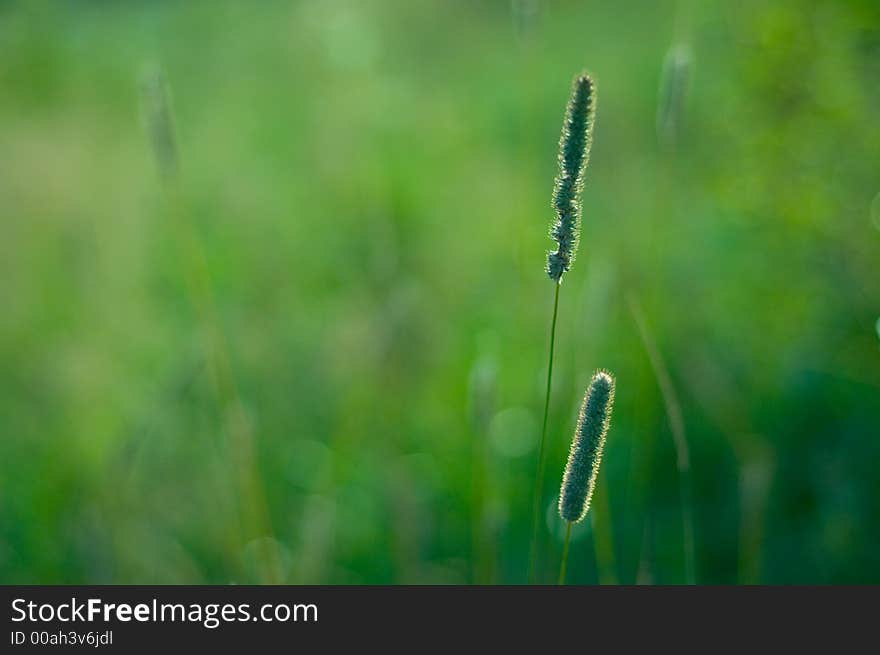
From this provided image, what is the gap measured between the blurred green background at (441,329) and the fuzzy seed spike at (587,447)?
0.89 ft

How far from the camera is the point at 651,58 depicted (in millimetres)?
3594

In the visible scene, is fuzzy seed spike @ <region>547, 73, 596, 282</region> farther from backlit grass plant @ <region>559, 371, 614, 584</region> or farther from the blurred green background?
the blurred green background

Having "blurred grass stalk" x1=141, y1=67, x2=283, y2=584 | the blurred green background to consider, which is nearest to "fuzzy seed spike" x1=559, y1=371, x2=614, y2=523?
the blurred green background

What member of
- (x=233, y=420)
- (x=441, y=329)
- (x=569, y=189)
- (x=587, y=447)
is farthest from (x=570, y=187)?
(x=441, y=329)

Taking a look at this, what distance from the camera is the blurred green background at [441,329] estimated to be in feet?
4.50

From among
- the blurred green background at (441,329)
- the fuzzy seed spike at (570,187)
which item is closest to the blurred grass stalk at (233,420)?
the blurred green background at (441,329)

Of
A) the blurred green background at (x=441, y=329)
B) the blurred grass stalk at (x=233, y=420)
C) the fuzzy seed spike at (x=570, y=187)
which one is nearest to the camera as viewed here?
the fuzzy seed spike at (x=570, y=187)

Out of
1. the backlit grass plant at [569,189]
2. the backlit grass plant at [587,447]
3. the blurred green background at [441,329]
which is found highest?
the backlit grass plant at [569,189]

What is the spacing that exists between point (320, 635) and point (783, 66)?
141 cm

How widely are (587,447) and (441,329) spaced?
155 cm

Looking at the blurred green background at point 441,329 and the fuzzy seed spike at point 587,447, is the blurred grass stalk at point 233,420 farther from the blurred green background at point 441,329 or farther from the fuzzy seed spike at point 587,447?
the fuzzy seed spike at point 587,447

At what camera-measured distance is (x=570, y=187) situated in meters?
0.57

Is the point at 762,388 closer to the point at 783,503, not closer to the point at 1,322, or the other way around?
the point at 783,503

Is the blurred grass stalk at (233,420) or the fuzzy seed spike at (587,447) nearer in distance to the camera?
the fuzzy seed spike at (587,447)
